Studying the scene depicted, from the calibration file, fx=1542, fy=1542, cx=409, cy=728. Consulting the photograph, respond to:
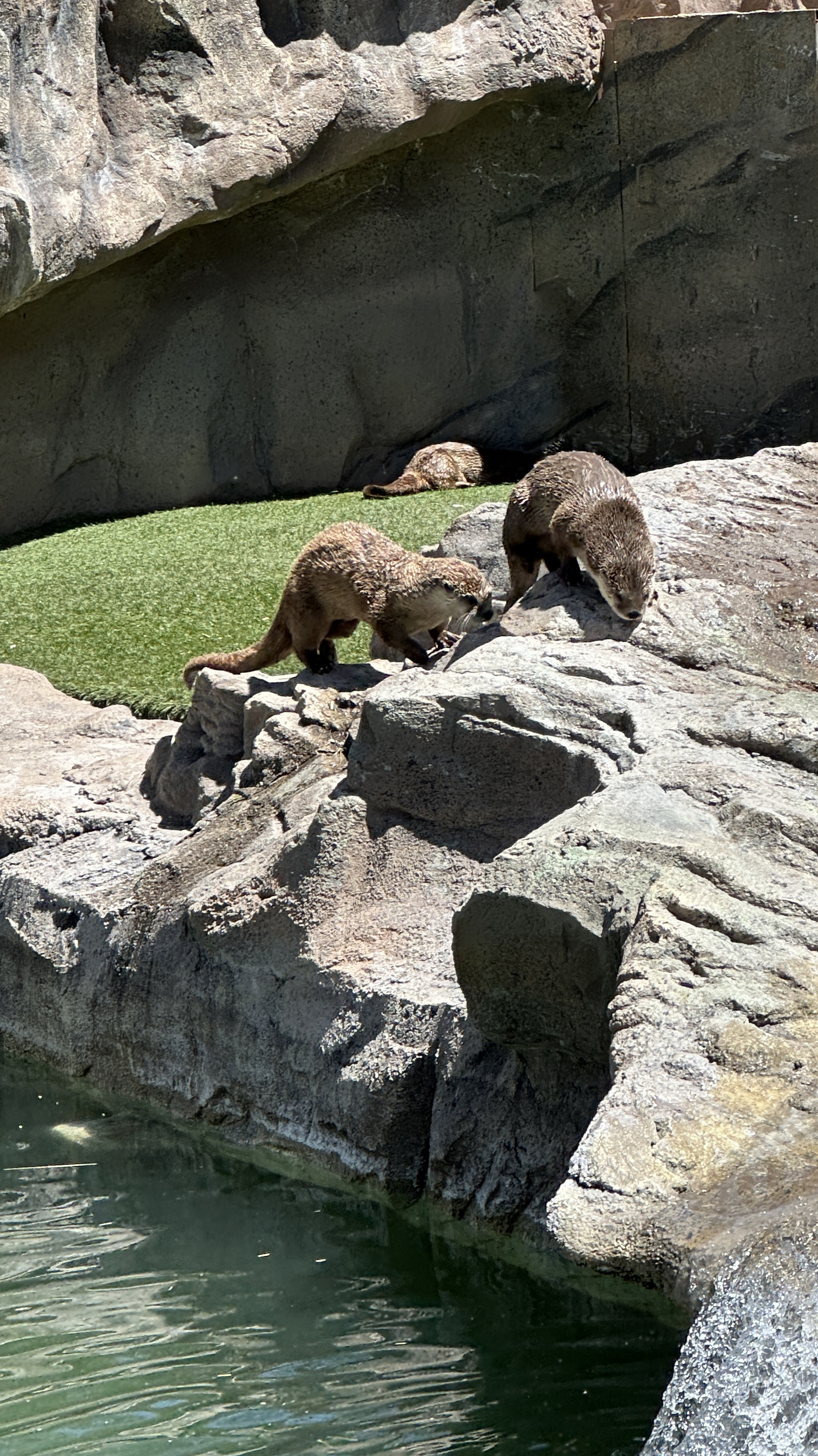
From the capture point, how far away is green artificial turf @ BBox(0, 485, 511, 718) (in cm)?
682

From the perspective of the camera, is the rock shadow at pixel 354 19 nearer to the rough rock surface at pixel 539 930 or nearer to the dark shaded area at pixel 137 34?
the dark shaded area at pixel 137 34

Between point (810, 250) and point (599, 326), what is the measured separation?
5.15 feet

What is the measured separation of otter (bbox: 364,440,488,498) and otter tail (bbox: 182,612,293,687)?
4564mm

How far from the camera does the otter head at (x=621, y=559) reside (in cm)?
426

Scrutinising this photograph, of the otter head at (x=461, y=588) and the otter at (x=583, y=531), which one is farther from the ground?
the otter at (x=583, y=531)

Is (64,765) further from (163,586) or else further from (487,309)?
(487,309)

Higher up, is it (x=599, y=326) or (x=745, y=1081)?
(x=599, y=326)

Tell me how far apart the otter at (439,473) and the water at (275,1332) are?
6791mm

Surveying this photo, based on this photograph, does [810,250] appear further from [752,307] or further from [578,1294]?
[578,1294]

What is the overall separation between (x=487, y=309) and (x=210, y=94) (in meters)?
2.63

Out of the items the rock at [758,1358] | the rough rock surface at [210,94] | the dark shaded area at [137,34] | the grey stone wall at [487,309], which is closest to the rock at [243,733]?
the rock at [758,1358]

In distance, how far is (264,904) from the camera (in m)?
4.20

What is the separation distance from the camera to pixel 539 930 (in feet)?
10.2

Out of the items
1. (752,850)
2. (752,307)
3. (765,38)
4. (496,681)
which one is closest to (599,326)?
(752,307)
